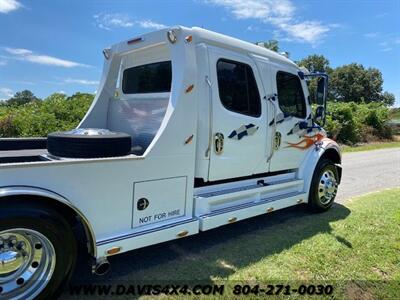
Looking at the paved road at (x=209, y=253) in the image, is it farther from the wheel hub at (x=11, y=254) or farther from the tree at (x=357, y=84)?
A: the tree at (x=357, y=84)

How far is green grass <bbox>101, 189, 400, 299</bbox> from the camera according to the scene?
12.5 feet

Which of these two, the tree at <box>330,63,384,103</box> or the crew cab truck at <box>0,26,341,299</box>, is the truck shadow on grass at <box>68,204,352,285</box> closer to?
the crew cab truck at <box>0,26,341,299</box>

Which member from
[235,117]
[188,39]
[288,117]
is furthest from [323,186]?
[188,39]

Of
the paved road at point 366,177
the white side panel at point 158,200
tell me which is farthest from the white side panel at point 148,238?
the paved road at point 366,177

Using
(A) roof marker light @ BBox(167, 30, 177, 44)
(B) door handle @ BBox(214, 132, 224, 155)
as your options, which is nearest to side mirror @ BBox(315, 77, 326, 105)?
(B) door handle @ BBox(214, 132, 224, 155)

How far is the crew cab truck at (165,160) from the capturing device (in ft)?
9.82

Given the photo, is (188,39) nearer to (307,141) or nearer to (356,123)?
(307,141)

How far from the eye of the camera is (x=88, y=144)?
Result: 11.3 feet

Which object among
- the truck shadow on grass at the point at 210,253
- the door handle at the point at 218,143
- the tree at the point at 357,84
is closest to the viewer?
the truck shadow on grass at the point at 210,253

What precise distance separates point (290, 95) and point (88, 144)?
3483mm

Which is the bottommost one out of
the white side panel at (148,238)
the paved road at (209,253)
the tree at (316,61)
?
the paved road at (209,253)

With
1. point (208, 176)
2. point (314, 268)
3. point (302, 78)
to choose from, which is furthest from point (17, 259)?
point (302, 78)

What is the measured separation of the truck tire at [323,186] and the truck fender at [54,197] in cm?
399

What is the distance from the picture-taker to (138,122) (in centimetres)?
473
